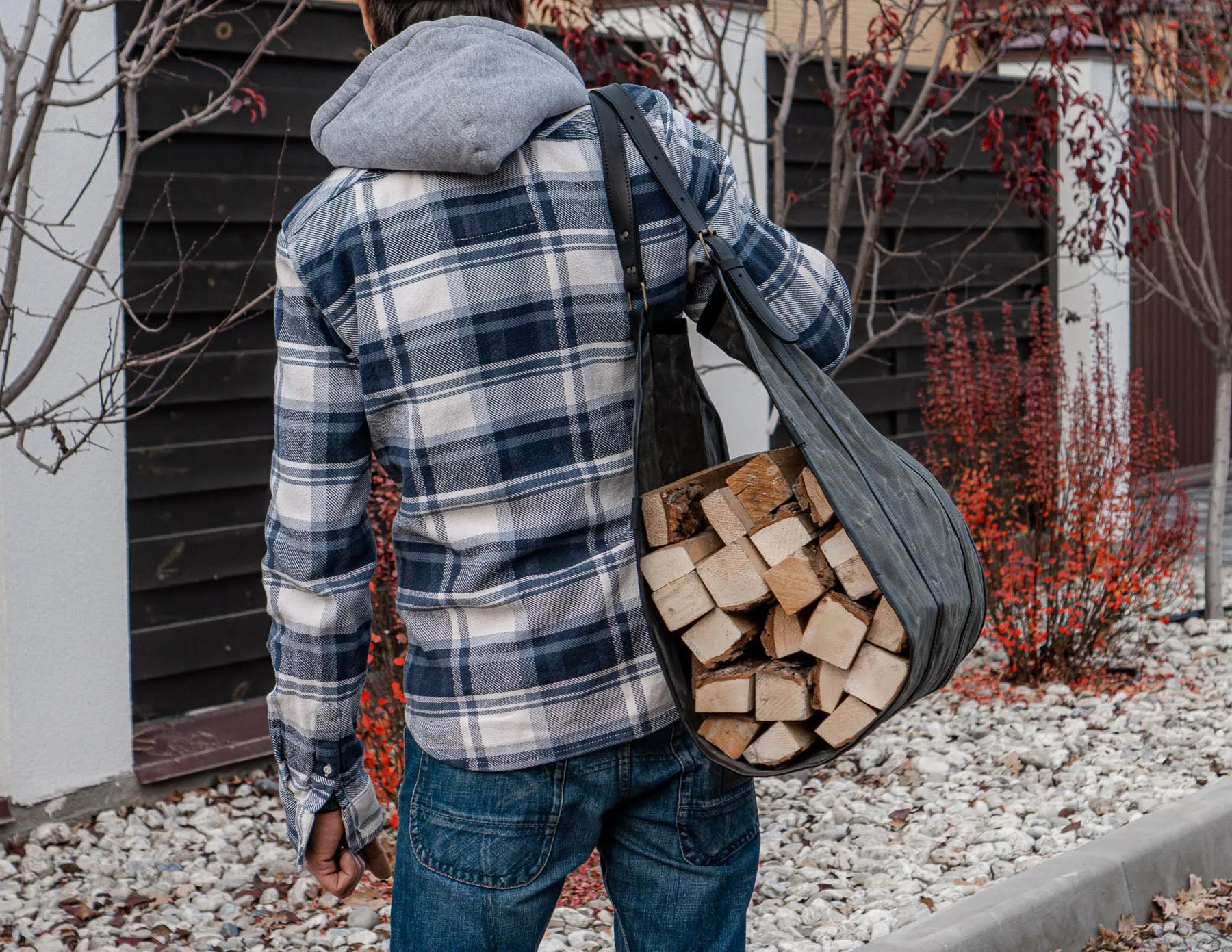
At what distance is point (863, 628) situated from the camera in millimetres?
1594

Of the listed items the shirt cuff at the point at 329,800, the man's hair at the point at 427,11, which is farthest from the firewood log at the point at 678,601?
the man's hair at the point at 427,11

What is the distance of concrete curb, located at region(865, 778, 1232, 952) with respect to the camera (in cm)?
306

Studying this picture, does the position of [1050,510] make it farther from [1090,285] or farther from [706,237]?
[706,237]

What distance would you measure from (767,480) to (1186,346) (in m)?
10.2

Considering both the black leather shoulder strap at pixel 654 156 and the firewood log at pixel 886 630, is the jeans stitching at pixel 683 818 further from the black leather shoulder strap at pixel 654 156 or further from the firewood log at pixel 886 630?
the black leather shoulder strap at pixel 654 156

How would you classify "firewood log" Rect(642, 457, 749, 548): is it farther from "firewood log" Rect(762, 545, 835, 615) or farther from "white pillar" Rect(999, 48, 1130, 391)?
"white pillar" Rect(999, 48, 1130, 391)

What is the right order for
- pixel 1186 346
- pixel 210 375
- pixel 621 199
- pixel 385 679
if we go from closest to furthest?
pixel 621 199
pixel 385 679
pixel 210 375
pixel 1186 346

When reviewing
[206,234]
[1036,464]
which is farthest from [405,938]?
[1036,464]

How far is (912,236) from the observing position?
23.4 ft

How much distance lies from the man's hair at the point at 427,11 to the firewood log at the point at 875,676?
0.80 metres

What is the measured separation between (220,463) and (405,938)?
9.95 ft

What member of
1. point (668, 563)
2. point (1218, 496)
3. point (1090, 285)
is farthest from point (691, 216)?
point (1090, 285)

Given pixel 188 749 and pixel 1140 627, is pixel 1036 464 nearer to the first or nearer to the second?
pixel 1140 627

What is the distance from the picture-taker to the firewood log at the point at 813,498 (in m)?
1.61
